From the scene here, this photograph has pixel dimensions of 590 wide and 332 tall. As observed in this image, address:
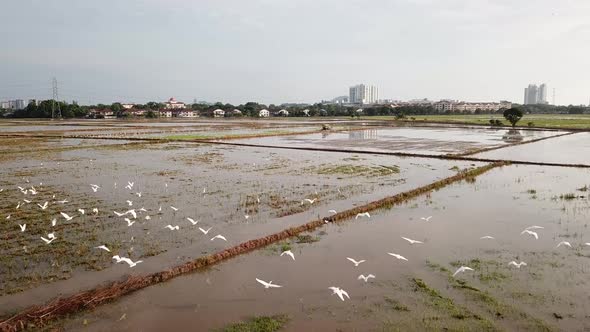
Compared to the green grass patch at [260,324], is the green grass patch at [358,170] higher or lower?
higher

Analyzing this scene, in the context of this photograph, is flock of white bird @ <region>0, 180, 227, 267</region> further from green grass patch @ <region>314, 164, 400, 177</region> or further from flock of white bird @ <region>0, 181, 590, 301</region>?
green grass patch @ <region>314, 164, 400, 177</region>

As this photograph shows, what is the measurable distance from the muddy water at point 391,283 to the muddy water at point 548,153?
12966mm

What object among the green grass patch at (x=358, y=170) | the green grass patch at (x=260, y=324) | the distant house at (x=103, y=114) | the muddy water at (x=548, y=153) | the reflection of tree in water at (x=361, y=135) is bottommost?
the green grass patch at (x=260, y=324)

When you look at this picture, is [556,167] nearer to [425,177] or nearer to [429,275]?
[425,177]

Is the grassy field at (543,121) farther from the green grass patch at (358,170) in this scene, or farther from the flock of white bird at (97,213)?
the flock of white bird at (97,213)

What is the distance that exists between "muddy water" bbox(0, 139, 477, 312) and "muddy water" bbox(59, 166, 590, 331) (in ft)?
3.69

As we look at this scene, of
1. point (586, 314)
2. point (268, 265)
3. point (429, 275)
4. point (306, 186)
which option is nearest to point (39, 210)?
point (268, 265)

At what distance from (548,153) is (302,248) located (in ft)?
73.2

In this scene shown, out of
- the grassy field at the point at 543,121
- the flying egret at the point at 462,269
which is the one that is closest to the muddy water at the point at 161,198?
the flying egret at the point at 462,269

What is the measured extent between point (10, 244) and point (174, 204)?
4157 mm

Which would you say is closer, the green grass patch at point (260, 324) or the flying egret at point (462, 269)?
the green grass patch at point (260, 324)

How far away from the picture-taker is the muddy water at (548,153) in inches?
888

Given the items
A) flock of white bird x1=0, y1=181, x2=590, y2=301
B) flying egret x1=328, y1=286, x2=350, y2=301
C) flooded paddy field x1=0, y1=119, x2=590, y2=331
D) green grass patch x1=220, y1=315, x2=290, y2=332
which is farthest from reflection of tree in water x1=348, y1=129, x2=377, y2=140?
green grass patch x1=220, y1=315, x2=290, y2=332

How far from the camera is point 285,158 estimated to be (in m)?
22.6
